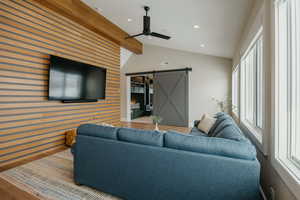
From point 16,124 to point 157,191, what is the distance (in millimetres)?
2871

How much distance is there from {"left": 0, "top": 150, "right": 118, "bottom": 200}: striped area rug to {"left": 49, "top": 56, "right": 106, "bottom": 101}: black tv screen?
54.8 inches

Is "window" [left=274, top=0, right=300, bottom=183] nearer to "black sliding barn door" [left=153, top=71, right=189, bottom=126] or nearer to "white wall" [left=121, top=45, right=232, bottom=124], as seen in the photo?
"white wall" [left=121, top=45, right=232, bottom=124]

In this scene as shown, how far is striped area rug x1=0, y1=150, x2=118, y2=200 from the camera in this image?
1.82 metres

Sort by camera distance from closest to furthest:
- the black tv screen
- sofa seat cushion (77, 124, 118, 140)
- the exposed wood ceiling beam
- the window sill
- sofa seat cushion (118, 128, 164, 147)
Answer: the window sill → sofa seat cushion (118, 128, 164, 147) → sofa seat cushion (77, 124, 118, 140) → the exposed wood ceiling beam → the black tv screen

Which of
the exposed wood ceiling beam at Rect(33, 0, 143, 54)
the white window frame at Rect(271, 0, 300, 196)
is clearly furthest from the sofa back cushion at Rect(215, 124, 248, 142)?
the exposed wood ceiling beam at Rect(33, 0, 143, 54)

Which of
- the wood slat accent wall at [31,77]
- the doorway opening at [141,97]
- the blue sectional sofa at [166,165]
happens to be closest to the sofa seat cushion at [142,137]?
the blue sectional sofa at [166,165]

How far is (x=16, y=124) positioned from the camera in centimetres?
273

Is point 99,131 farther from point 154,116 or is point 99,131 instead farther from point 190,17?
point 190,17

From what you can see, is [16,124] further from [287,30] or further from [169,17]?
[287,30]

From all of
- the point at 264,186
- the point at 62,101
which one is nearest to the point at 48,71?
the point at 62,101

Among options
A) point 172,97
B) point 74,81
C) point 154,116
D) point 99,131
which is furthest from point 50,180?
point 172,97

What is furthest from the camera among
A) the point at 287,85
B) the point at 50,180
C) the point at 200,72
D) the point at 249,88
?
the point at 200,72

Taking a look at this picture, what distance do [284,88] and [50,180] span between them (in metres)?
3.05

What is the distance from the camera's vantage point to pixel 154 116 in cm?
352
